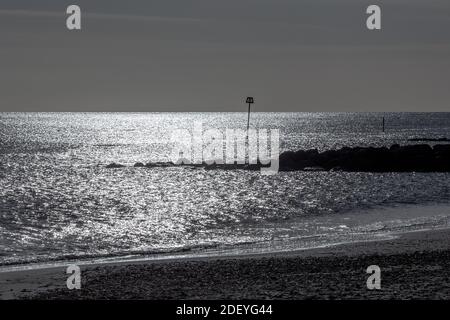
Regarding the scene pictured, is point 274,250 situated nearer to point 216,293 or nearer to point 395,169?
point 216,293

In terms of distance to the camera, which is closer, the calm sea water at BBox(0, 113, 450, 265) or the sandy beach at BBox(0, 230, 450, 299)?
the sandy beach at BBox(0, 230, 450, 299)

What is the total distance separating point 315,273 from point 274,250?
581 cm

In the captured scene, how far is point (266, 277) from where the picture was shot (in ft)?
65.4

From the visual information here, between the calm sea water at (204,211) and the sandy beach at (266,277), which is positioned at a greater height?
the sandy beach at (266,277)

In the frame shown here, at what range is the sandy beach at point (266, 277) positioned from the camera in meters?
17.5

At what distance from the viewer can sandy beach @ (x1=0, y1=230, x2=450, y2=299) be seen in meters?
17.5

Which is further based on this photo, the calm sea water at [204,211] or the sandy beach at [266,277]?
the calm sea water at [204,211]

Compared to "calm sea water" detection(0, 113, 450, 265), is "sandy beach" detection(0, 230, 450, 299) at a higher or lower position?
higher

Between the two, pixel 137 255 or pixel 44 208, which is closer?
pixel 137 255

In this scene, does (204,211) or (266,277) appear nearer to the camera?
(266,277)

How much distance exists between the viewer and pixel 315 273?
20.3m
